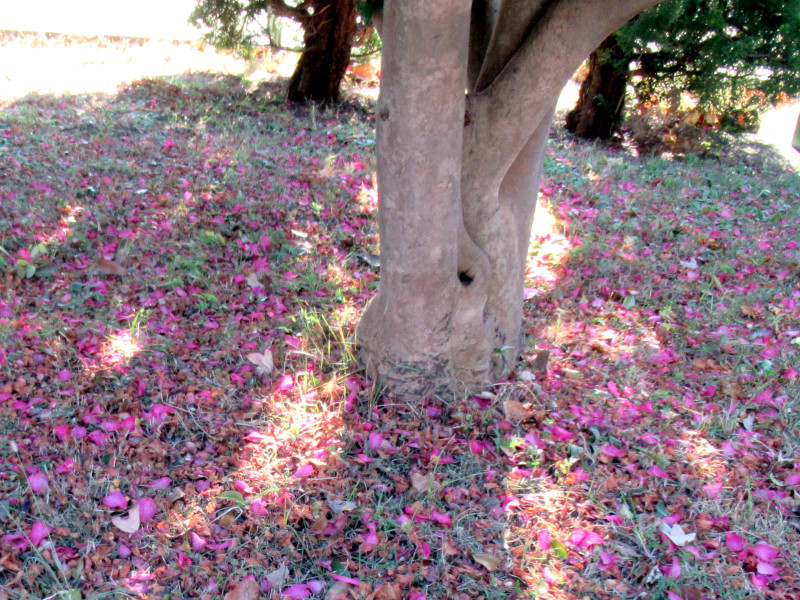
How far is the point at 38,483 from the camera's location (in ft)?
7.65

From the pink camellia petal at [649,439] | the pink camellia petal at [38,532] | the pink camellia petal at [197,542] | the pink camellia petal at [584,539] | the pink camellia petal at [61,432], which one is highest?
the pink camellia petal at [61,432]

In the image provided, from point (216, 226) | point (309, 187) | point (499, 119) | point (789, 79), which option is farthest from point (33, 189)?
point (789, 79)

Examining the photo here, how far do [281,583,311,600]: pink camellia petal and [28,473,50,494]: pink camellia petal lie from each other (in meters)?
0.95

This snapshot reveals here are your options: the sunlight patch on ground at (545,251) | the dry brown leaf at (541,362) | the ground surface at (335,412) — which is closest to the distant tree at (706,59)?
the ground surface at (335,412)

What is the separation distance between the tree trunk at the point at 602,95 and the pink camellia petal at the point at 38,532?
263 inches

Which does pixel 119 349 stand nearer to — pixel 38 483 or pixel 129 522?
pixel 38 483

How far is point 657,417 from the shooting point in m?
3.03

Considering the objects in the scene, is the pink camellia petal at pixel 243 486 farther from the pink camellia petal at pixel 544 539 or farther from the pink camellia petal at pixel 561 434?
the pink camellia petal at pixel 561 434

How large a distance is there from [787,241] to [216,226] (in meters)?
4.19

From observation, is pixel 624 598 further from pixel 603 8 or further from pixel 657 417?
pixel 603 8

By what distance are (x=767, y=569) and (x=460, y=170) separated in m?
1.81

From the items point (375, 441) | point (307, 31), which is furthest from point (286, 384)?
point (307, 31)

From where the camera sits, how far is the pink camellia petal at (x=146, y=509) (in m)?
2.30

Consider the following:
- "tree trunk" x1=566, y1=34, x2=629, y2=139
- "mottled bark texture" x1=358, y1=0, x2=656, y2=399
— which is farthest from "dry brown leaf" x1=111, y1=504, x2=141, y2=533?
"tree trunk" x1=566, y1=34, x2=629, y2=139
